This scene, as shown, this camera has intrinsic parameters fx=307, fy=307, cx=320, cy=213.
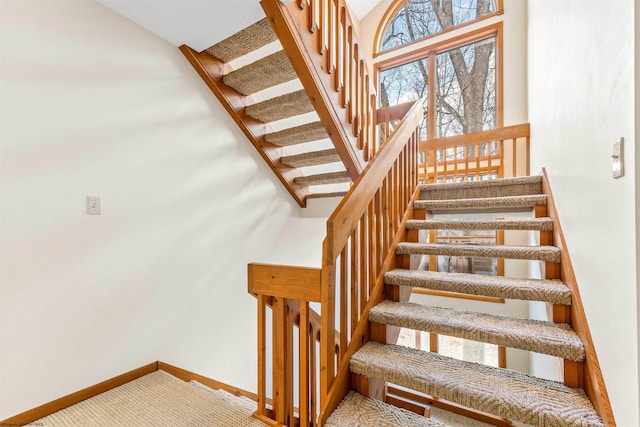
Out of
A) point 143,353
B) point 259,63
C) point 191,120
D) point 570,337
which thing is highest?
point 259,63

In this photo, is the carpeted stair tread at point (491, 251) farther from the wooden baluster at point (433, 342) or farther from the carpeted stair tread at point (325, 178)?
the wooden baluster at point (433, 342)

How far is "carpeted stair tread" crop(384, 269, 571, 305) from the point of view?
1.42 m

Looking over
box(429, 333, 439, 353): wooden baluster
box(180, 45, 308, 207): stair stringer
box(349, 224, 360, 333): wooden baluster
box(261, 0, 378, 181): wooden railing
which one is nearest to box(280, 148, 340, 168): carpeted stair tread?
box(180, 45, 308, 207): stair stringer

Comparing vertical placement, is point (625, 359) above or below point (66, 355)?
above

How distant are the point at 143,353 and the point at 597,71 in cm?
271

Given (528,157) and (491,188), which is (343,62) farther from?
(528,157)

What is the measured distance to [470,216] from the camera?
2.36 m

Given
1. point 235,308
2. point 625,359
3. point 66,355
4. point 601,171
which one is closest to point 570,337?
point 625,359

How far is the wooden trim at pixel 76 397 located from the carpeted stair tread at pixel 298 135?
195 centimetres

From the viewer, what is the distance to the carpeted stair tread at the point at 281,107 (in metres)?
2.31

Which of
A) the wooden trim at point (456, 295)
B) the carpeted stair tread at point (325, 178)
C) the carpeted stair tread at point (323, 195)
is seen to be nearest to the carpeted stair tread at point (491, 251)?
the carpeted stair tread at point (325, 178)

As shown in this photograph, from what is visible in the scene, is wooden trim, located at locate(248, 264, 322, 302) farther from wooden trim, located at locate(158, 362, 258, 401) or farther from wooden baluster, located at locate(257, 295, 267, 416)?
wooden trim, located at locate(158, 362, 258, 401)

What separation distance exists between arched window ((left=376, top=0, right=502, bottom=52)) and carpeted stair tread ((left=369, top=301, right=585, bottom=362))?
4017mm

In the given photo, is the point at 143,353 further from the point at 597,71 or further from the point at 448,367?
the point at 597,71
